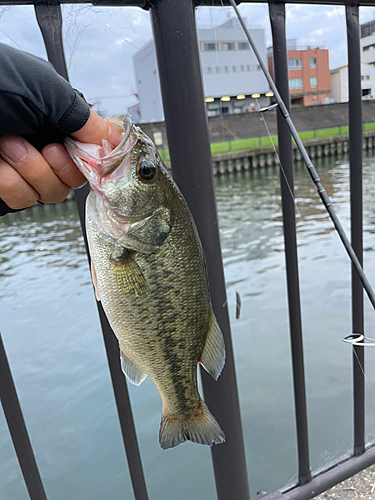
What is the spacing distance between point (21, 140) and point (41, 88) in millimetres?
130

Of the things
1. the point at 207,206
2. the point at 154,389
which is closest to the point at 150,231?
the point at 207,206

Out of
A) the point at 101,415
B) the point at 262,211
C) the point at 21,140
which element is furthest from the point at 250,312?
the point at 262,211

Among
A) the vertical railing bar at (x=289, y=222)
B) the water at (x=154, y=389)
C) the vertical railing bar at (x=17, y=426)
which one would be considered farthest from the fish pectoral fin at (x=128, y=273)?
the water at (x=154, y=389)

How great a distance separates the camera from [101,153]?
31.5 inches

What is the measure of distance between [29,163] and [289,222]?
1003 millimetres

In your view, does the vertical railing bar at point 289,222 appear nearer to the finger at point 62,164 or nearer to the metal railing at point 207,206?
the metal railing at point 207,206

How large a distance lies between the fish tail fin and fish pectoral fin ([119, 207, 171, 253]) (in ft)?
1.46

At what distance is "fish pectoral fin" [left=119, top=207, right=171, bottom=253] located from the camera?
89 centimetres

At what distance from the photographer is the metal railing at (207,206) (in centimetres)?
119

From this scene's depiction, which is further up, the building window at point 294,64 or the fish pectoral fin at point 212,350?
the building window at point 294,64

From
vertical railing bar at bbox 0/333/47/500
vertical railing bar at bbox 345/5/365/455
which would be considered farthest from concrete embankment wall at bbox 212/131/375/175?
vertical railing bar at bbox 0/333/47/500

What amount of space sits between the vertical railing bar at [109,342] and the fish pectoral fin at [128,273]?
0.91 feet

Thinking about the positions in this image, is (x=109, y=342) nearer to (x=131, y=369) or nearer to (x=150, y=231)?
(x=131, y=369)

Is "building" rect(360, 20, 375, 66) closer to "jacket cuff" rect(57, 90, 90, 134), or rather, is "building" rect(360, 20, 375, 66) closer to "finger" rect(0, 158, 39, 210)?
"jacket cuff" rect(57, 90, 90, 134)
